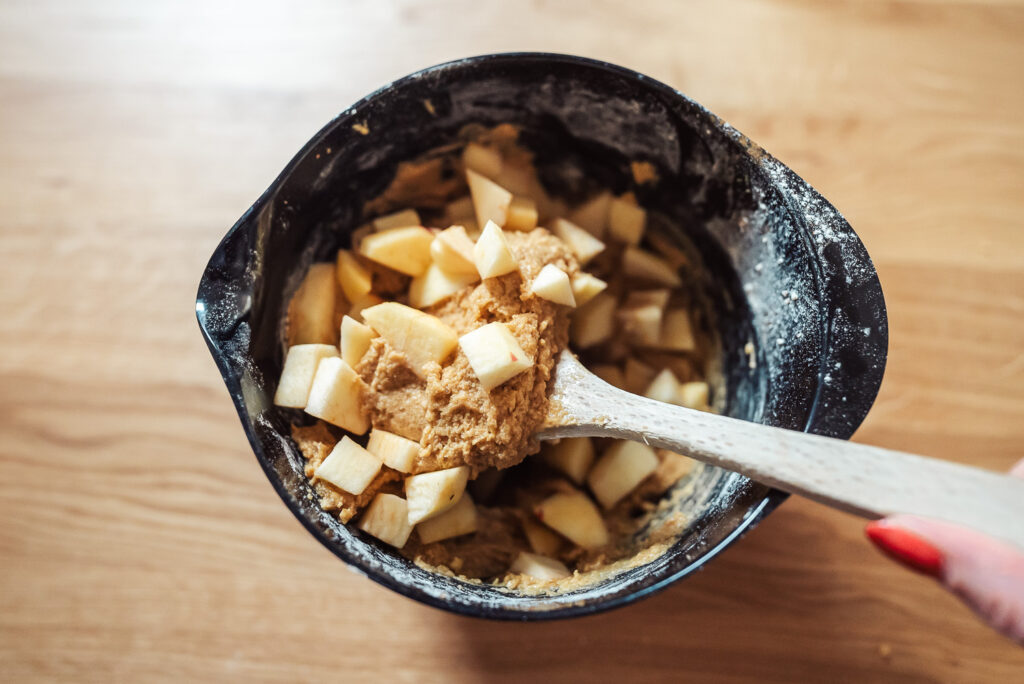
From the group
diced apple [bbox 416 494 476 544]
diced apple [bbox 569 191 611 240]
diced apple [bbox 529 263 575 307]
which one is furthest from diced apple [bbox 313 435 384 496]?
diced apple [bbox 569 191 611 240]

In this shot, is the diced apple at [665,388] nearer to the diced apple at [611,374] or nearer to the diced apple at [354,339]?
the diced apple at [611,374]

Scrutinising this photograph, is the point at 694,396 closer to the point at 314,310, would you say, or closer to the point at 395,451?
the point at 395,451

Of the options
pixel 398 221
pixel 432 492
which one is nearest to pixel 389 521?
pixel 432 492

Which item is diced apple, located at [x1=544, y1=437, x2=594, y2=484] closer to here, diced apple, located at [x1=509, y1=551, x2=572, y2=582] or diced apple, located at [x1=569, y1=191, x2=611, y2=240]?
diced apple, located at [x1=509, y1=551, x2=572, y2=582]

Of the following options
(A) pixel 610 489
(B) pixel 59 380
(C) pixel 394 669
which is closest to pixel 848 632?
(A) pixel 610 489

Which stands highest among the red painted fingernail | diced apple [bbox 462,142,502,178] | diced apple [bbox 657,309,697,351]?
diced apple [bbox 462,142,502,178]

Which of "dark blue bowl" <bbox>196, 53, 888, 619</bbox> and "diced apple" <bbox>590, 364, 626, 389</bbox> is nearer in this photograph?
"dark blue bowl" <bbox>196, 53, 888, 619</bbox>
